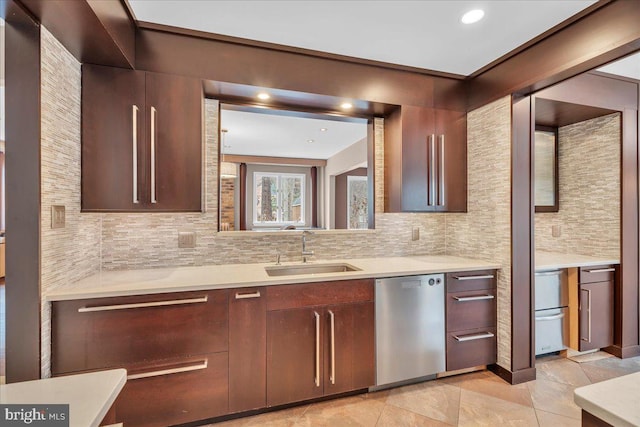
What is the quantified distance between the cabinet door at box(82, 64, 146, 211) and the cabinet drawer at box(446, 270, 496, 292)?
2189 mm

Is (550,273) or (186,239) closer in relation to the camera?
(186,239)

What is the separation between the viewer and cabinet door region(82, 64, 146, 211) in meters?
1.83

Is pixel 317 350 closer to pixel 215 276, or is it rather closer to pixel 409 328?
pixel 409 328

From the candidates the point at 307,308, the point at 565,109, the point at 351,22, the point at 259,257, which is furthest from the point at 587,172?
the point at 259,257

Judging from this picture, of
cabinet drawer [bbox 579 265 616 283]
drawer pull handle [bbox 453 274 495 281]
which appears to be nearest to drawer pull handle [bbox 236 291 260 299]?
drawer pull handle [bbox 453 274 495 281]

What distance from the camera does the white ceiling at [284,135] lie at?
13.5 ft

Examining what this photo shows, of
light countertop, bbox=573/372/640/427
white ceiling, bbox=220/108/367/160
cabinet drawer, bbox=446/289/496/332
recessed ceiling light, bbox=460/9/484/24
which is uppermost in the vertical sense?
white ceiling, bbox=220/108/367/160

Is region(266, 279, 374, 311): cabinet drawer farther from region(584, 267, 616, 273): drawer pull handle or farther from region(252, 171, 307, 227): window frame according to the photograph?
region(252, 171, 307, 227): window frame

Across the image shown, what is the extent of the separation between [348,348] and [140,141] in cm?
187

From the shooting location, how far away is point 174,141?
78.2 inches

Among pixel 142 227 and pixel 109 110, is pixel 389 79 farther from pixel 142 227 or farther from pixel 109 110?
pixel 142 227

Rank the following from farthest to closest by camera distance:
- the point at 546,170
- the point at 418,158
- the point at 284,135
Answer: the point at 284,135 → the point at 546,170 → the point at 418,158

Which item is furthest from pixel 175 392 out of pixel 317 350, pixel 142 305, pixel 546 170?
pixel 546 170

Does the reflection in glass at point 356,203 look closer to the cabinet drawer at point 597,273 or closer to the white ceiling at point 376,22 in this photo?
the cabinet drawer at point 597,273
